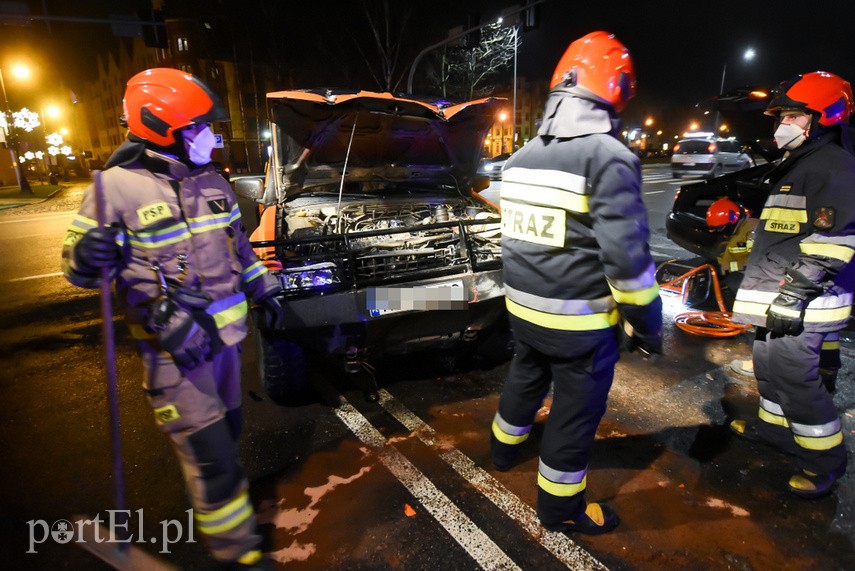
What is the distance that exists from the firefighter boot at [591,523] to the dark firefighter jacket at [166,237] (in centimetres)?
175

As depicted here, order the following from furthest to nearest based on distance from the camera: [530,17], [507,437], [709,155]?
1. [709,155]
2. [530,17]
3. [507,437]

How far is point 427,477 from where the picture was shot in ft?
8.58

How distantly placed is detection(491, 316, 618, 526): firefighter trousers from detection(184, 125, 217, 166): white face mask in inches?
61.7

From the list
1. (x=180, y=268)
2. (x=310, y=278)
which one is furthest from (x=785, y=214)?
(x=180, y=268)

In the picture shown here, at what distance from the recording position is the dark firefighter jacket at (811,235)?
227 centimetres

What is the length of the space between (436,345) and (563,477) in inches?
56.2

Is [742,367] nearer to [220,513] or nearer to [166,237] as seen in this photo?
[220,513]

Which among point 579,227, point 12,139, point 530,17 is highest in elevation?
point 530,17

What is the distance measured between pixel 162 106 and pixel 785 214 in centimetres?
306

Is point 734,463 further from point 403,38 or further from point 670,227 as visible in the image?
→ point 403,38

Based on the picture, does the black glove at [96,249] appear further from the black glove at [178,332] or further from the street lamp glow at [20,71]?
the street lamp glow at [20,71]

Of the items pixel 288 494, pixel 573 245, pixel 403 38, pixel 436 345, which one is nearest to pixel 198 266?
pixel 288 494

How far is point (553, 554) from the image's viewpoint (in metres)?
2.09

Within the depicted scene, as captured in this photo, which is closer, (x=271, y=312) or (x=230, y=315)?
(x=230, y=315)
